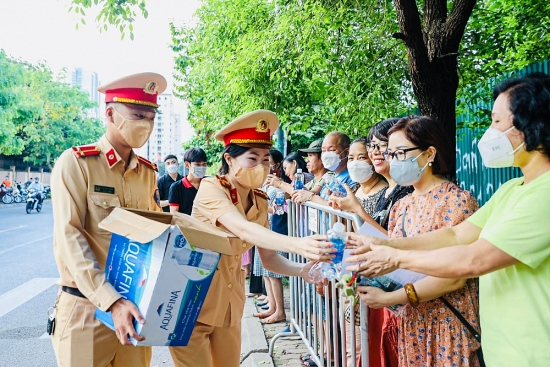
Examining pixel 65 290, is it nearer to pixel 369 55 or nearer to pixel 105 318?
pixel 105 318

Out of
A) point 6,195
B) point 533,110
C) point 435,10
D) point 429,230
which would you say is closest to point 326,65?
point 435,10

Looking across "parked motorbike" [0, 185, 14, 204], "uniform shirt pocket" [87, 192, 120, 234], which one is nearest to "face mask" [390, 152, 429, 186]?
"uniform shirt pocket" [87, 192, 120, 234]

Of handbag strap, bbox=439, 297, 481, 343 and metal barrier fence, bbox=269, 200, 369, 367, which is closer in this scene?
handbag strap, bbox=439, 297, 481, 343

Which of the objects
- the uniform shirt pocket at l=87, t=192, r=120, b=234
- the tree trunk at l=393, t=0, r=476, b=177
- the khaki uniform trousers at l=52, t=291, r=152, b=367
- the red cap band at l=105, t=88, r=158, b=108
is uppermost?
the tree trunk at l=393, t=0, r=476, b=177

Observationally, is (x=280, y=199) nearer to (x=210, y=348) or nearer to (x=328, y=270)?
(x=328, y=270)

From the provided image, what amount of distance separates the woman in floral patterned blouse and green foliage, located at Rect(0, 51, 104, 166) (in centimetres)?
3094

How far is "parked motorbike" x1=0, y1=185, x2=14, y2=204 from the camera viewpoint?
1141 inches

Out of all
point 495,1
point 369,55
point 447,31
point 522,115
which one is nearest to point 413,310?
point 522,115

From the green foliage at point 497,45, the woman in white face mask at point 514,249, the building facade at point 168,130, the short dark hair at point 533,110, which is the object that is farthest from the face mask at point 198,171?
the building facade at point 168,130

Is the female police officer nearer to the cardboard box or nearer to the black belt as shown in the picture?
the cardboard box

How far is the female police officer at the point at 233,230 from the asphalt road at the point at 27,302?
232 centimetres

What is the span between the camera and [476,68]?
742 cm

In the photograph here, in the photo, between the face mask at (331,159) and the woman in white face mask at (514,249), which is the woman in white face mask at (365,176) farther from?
the woman in white face mask at (514,249)

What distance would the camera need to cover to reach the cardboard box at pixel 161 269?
75.2 inches
